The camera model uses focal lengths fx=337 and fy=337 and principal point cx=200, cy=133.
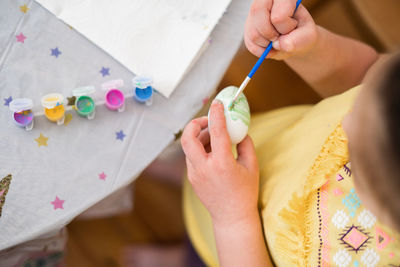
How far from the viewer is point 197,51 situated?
0.54 meters

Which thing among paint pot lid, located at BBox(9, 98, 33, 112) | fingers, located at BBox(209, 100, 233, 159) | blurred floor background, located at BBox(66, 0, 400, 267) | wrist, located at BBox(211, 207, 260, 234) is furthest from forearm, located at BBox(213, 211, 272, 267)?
blurred floor background, located at BBox(66, 0, 400, 267)

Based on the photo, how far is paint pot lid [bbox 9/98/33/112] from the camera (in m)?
0.47

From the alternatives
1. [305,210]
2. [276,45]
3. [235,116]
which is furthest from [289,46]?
[305,210]

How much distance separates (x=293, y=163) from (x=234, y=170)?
4.3 inches

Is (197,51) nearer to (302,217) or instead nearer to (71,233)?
(302,217)

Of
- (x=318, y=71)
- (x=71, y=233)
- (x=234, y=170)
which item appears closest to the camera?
(x=234, y=170)

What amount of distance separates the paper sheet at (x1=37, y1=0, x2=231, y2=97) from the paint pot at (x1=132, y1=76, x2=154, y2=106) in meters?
0.02

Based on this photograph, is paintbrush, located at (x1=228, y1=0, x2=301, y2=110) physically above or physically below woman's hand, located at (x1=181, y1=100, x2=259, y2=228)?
above

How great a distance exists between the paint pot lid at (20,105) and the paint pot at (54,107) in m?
0.02

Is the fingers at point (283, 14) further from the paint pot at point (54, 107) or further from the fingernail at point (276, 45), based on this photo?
the paint pot at point (54, 107)

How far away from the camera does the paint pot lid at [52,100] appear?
1.58ft

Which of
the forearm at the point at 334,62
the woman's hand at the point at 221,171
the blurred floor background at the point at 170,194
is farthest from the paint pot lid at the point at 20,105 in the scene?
the blurred floor background at the point at 170,194

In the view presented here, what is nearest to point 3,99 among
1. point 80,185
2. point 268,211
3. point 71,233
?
point 80,185

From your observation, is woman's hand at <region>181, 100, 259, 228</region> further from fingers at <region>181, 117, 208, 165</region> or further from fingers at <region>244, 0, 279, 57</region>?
fingers at <region>244, 0, 279, 57</region>
